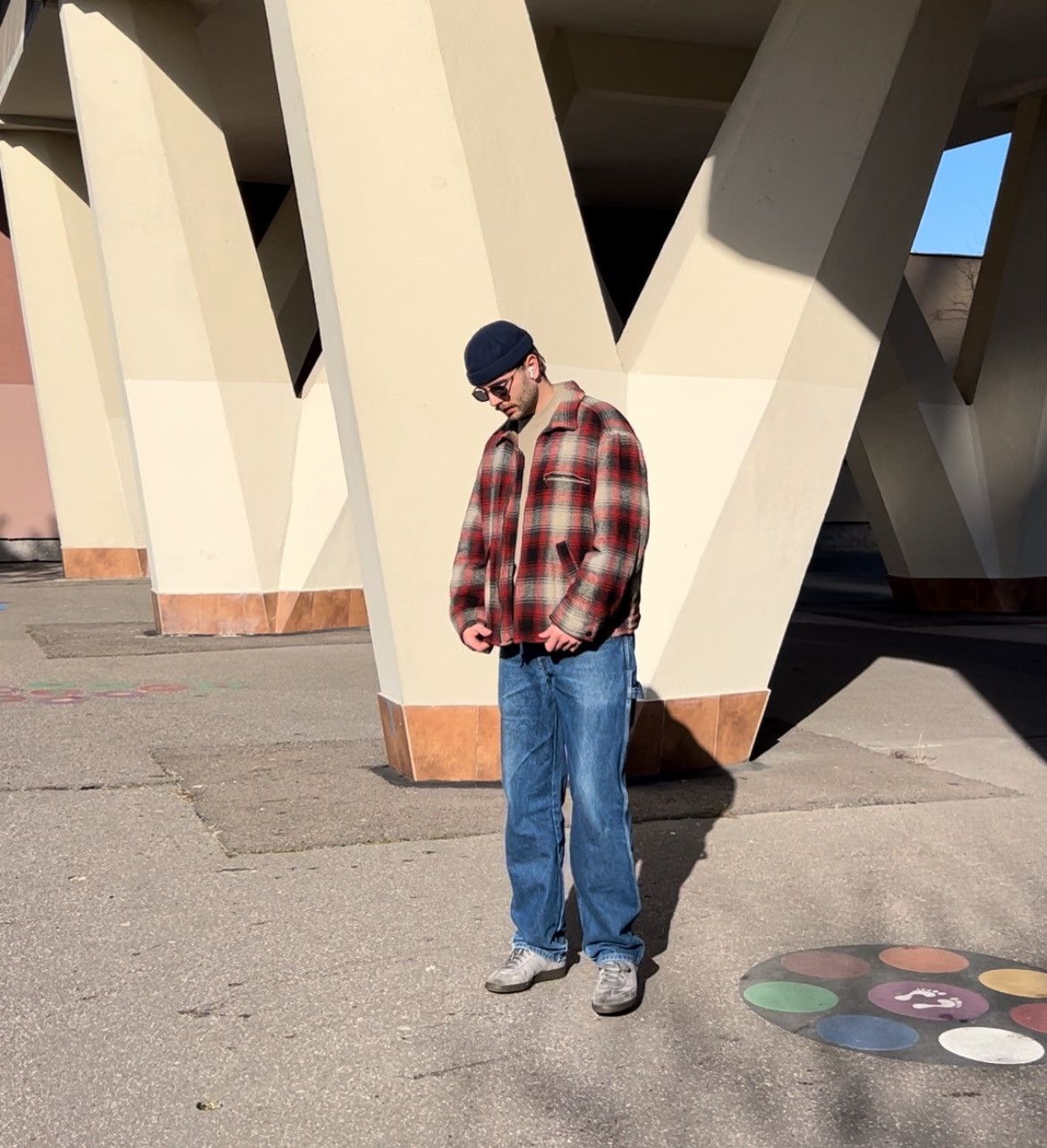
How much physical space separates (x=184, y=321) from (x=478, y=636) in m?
9.79

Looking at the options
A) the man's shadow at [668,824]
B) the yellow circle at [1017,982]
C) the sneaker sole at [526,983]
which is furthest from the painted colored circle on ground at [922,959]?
the sneaker sole at [526,983]

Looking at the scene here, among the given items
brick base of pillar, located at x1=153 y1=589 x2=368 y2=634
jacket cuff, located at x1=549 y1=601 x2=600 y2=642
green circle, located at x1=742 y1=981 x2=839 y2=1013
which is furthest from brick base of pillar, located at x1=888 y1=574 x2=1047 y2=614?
jacket cuff, located at x1=549 y1=601 x2=600 y2=642

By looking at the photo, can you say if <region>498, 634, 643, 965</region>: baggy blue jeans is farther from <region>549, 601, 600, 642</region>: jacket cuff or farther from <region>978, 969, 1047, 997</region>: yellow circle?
<region>978, 969, 1047, 997</region>: yellow circle

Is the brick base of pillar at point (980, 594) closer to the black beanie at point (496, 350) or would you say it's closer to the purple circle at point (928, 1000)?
the purple circle at point (928, 1000)

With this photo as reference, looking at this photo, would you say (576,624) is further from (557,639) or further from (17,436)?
(17,436)

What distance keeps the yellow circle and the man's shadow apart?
37.7 inches

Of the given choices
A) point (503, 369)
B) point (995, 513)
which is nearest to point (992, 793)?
point (503, 369)

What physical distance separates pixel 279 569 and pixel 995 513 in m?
7.68

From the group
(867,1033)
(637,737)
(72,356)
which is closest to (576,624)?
(867,1033)

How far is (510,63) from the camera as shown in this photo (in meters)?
7.11

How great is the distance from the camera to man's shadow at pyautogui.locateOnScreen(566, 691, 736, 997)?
5125 millimetres

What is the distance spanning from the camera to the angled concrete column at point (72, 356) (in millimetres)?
19938

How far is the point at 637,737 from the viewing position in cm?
756

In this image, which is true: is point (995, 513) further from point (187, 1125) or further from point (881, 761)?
point (187, 1125)
